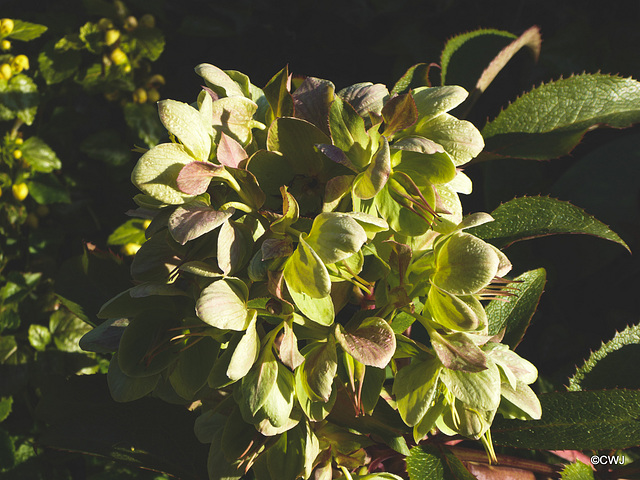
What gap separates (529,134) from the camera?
0.68 m

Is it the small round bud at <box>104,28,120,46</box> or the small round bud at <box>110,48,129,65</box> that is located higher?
the small round bud at <box>104,28,120,46</box>

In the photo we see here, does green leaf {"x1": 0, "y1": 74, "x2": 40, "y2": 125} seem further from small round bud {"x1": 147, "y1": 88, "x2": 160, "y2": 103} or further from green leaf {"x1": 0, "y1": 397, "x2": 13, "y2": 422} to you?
green leaf {"x1": 0, "y1": 397, "x2": 13, "y2": 422}

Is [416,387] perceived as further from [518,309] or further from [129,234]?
[129,234]

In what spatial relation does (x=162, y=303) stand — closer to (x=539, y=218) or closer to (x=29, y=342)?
(x=539, y=218)

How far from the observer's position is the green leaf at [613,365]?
2.16 ft

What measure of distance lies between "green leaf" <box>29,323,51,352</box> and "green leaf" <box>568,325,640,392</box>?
A: 2.71 ft

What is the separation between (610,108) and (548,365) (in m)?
0.43

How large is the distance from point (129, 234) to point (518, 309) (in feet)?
2.15

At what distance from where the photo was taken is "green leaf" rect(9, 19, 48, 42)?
1001 mm

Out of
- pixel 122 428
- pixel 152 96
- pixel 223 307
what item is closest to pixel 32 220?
pixel 152 96

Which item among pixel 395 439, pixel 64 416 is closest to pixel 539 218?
pixel 395 439

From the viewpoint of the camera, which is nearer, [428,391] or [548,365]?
[428,391]

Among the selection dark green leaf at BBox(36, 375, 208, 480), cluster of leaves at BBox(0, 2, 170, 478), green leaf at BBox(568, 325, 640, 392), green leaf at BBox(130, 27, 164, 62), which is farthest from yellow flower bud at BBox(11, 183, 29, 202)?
green leaf at BBox(568, 325, 640, 392)

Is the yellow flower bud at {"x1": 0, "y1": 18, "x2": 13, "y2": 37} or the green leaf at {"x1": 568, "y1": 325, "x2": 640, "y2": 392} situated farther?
the yellow flower bud at {"x1": 0, "y1": 18, "x2": 13, "y2": 37}
